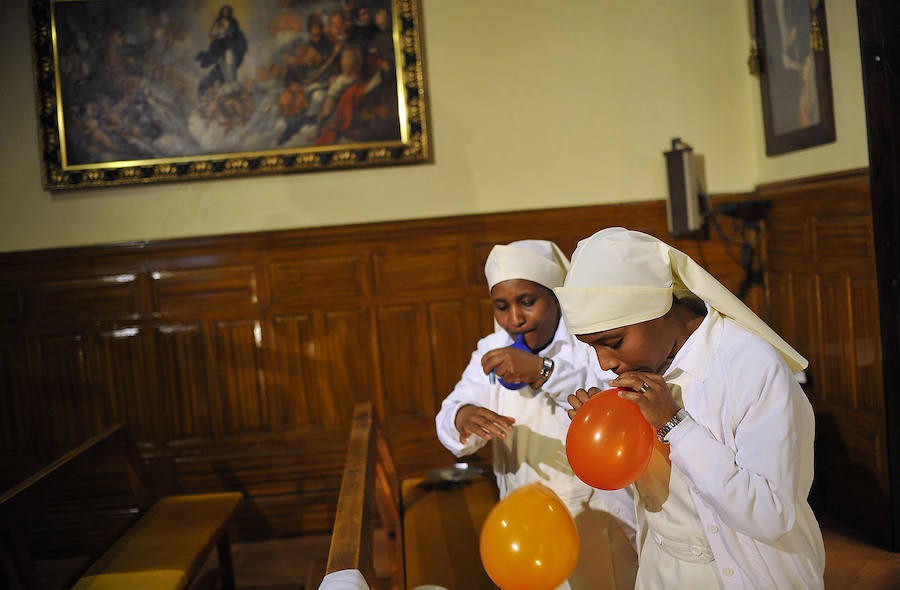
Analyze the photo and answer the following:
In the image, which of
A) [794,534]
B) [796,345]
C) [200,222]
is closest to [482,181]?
[200,222]

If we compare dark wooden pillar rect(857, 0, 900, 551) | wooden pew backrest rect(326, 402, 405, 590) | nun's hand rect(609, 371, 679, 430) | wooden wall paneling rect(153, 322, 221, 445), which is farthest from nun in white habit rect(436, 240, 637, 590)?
wooden wall paneling rect(153, 322, 221, 445)

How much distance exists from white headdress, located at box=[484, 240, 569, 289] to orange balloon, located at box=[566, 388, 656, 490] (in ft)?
3.50

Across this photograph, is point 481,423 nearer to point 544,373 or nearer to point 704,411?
point 544,373

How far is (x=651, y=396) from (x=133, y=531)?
332cm

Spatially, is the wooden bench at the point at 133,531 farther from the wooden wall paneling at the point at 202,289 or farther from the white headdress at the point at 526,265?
the white headdress at the point at 526,265

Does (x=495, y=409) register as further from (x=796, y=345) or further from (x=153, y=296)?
(x=153, y=296)

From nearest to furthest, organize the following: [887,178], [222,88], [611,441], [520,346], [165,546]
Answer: [611,441] < [520,346] < [165,546] < [887,178] < [222,88]

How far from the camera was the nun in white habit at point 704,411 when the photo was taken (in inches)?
69.1

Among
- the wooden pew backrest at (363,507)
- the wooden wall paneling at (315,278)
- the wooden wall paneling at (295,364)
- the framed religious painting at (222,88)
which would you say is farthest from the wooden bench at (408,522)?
the framed religious painting at (222,88)

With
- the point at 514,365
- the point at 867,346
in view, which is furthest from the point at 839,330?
the point at 514,365

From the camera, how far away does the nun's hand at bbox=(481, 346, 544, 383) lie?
2.77 meters

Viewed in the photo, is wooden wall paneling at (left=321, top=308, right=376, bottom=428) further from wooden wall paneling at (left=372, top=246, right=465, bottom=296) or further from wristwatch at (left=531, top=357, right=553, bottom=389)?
wristwatch at (left=531, top=357, right=553, bottom=389)

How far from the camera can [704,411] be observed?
1936mm

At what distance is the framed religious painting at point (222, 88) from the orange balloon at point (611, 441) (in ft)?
12.9
